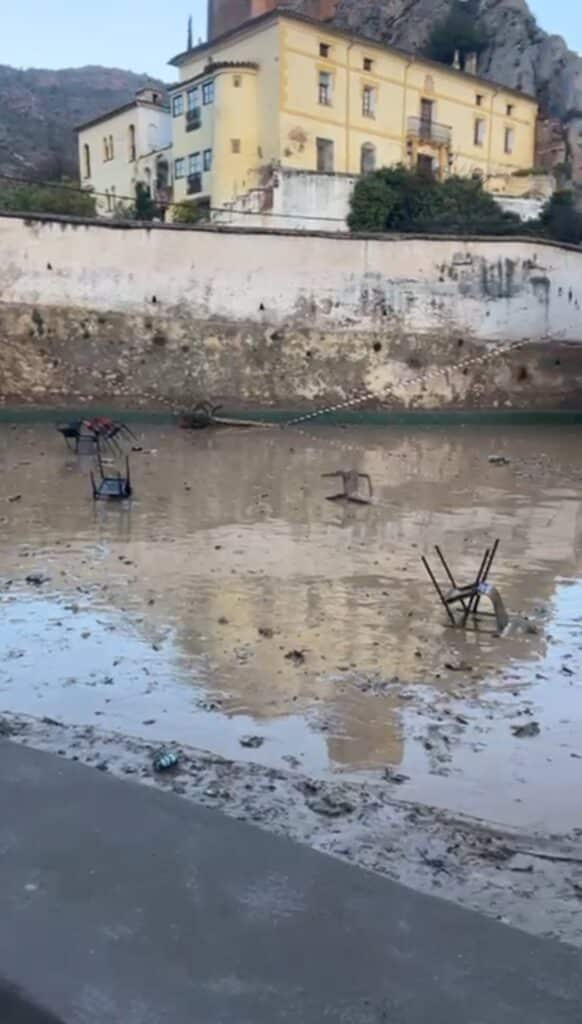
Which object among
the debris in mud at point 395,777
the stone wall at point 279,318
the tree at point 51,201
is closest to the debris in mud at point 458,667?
the debris in mud at point 395,777

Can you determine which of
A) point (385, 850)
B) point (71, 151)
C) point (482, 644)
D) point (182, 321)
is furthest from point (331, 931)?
point (71, 151)

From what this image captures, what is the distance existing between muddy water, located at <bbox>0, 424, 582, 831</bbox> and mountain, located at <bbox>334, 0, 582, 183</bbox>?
1652 inches

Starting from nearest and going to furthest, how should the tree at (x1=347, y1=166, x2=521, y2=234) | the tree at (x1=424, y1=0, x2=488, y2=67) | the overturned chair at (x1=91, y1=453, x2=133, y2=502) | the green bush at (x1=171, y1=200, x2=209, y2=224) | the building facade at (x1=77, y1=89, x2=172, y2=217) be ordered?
the overturned chair at (x1=91, y1=453, x2=133, y2=502)
the tree at (x1=347, y1=166, x2=521, y2=234)
the green bush at (x1=171, y1=200, x2=209, y2=224)
the building facade at (x1=77, y1=89, x2=172, y2=217)
the tree at (x1=424, y1=0, x2=488, y2=67)

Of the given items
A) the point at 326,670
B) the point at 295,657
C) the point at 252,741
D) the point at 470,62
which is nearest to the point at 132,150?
the point at 470,62

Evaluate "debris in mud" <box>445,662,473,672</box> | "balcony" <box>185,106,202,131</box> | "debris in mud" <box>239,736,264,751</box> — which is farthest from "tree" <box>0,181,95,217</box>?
"debris in mud" <box>239,736,264,751</box>

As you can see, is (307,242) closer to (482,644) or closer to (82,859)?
(482,644)

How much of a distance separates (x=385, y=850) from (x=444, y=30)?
181ft

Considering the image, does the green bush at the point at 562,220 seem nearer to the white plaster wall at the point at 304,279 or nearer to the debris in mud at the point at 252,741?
the white plaster wall at the point at 304,279

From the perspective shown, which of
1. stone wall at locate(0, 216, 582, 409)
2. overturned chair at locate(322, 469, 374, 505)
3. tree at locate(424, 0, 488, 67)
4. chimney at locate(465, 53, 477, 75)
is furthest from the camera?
chimney at locate(465, 53, 477, 75)

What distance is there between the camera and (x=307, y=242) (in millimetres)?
24188

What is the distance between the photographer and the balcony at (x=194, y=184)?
4012 centimetres

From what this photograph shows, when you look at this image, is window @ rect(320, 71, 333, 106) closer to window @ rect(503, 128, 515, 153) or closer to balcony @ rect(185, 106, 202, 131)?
balcony @ rect(185, 106, 202, 131)

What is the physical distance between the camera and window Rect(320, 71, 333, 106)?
38375 mm

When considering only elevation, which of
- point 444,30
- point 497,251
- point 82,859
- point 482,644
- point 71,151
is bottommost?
point 482,644
